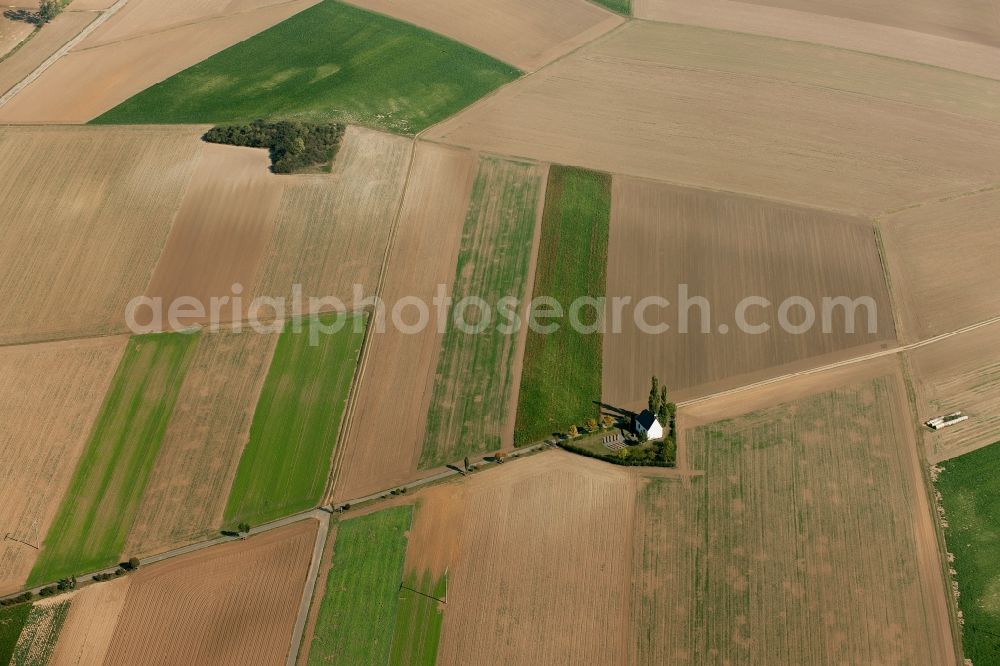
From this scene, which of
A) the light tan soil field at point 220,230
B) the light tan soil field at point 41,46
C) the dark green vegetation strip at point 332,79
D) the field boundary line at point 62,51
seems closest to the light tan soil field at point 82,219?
the light tan soil field at point 220,230

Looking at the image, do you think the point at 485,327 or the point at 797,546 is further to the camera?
the point at 485,327

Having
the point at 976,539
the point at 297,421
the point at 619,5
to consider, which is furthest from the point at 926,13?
the point at 297,421

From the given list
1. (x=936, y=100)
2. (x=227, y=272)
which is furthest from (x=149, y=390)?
(x=936, y=100)

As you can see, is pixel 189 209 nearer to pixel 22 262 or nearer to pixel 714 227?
pixel 22 262

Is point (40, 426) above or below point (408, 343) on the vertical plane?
below

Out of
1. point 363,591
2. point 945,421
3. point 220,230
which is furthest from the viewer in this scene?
point 220,230

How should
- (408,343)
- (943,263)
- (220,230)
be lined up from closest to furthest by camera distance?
(408,343) → (943,263) → (220,230)

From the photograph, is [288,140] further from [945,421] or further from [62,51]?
[945,421]
